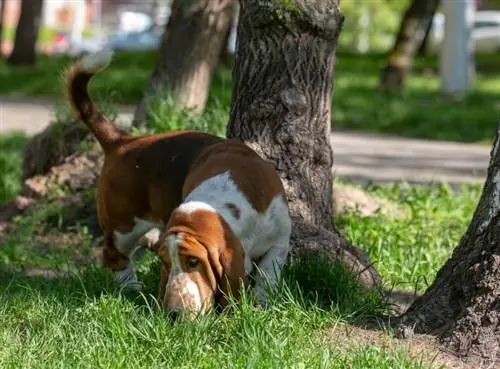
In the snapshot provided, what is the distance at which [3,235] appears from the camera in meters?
8.34

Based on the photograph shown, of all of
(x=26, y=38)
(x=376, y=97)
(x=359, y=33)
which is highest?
(x=376, y=97)

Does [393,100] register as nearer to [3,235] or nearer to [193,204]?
[3,235]

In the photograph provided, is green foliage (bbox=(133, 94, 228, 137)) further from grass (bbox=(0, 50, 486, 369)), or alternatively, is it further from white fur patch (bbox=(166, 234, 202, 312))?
white fur patch (bbox=(166, 234, 202, 312))

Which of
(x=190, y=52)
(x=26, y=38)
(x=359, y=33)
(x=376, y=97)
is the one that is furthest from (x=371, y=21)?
(x=190, y=52)

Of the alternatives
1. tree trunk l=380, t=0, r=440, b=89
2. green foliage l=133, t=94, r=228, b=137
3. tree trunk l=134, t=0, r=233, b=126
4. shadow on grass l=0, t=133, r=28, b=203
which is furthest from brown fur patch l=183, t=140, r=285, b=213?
tree trunk l=380, t=0, r=440, b=89

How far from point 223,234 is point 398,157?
30.7 feet

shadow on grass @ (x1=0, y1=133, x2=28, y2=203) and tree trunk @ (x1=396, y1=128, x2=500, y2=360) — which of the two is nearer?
tree trunk @ (x1=396, y1=128, x2=500, y2=360)

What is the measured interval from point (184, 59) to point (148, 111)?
728 mm

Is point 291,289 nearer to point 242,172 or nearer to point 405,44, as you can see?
point 242,172

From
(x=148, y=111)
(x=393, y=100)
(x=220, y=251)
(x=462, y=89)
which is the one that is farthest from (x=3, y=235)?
(x=462, y=89)

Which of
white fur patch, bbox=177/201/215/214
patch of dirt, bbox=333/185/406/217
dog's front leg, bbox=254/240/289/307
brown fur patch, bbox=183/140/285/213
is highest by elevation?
brown fur patch, bbox=183/140/285/213

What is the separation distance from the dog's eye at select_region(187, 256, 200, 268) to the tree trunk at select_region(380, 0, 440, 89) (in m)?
16.9

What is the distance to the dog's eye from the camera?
191 inches

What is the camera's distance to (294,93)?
654 centimetres
